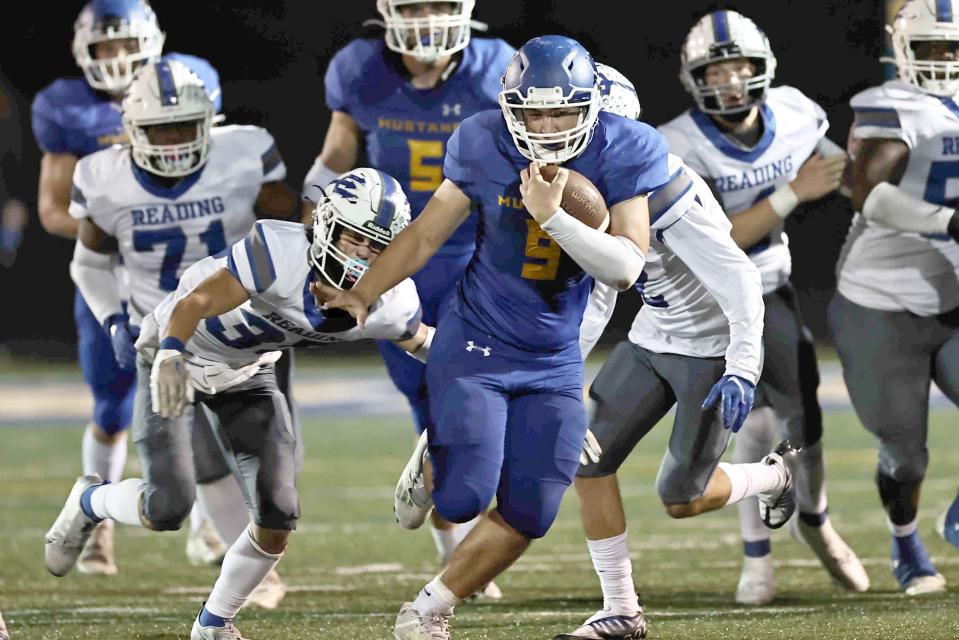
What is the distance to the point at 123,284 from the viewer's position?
454cm

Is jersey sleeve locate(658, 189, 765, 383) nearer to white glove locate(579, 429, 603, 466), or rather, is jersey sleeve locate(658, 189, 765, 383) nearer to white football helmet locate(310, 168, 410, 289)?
white glove locate(579, 429, 603, 466)

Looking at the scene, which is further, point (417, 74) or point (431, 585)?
point (417, 74)

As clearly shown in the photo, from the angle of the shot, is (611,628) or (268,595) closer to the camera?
(611,628)

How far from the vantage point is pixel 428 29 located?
4414 mm

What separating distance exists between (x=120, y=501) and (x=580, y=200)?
4.65 ft

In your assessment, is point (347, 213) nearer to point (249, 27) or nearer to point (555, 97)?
point (555, 97)

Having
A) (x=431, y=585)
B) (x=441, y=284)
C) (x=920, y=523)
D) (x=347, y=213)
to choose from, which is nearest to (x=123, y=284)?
(x=441, y=284)

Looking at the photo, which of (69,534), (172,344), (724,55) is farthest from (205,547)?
(724,55)

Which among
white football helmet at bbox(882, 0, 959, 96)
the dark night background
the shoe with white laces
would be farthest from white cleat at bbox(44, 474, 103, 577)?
the dark night background

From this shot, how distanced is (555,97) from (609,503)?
3.39ft

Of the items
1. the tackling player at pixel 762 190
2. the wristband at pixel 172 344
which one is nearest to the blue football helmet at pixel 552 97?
the wristband at pixel 172 344

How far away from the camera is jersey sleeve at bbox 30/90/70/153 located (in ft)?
16.5

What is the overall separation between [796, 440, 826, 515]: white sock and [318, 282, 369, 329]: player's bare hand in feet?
5.19

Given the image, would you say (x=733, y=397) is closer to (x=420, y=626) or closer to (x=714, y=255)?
(x=714, y=255)
